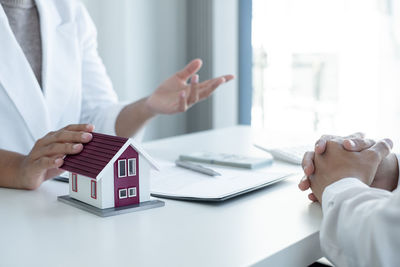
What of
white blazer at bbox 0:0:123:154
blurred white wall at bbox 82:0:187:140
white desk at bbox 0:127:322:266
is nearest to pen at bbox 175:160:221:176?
white desk at bbox 0:127:322:266

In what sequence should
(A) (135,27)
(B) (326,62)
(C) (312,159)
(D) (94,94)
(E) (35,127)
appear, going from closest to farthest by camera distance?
1. (C) (312,159)
2. (E) (35,127)
3. (D) (94,94)
4. (A) (135,27)
5. (B) (326,62)

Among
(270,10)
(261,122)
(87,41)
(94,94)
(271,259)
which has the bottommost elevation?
(261,122)

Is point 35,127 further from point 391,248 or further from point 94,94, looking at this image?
point 391,248

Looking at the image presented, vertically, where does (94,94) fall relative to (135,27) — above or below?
below

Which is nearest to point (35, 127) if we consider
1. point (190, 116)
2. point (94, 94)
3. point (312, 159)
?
point (94, 94)

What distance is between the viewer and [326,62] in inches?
139

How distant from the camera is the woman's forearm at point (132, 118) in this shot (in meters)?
1.44

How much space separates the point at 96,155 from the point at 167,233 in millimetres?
203

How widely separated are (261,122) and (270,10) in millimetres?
812

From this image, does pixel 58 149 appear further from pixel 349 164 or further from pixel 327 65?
pixel 327 65

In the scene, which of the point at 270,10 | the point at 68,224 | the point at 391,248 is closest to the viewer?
the point at 391,248

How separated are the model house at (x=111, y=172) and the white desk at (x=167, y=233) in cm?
4

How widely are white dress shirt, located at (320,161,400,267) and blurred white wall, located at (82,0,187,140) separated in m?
2.19

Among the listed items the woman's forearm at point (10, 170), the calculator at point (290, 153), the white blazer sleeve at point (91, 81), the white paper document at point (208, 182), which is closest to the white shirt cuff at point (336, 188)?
the white paper document at point (208, 182)
